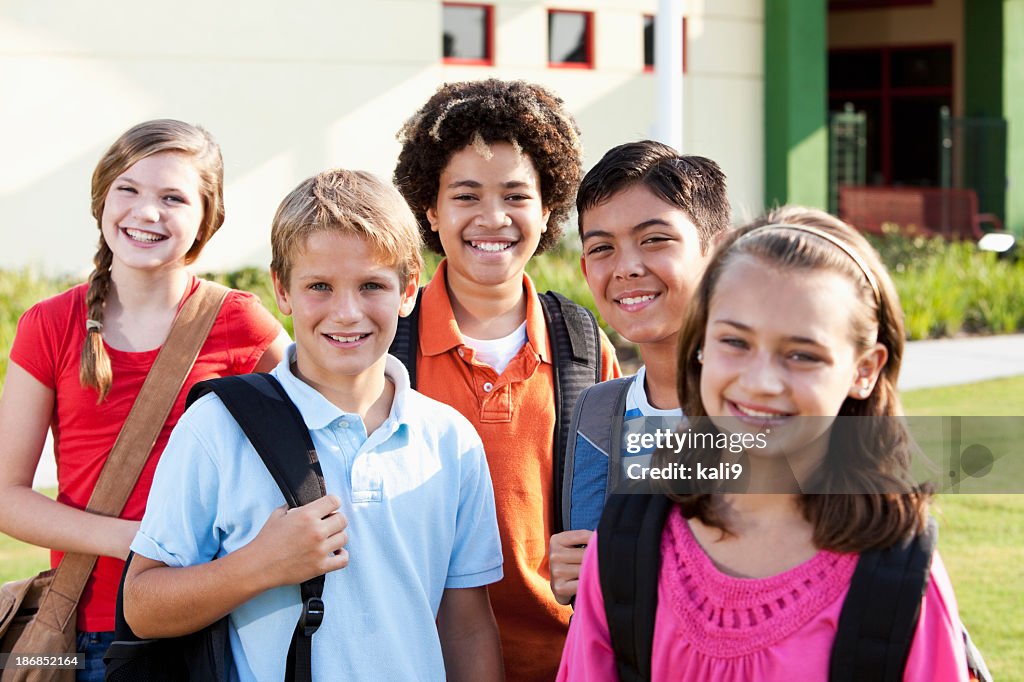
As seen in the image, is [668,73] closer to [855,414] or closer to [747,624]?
[855,414]

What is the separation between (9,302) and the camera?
11.2 meters

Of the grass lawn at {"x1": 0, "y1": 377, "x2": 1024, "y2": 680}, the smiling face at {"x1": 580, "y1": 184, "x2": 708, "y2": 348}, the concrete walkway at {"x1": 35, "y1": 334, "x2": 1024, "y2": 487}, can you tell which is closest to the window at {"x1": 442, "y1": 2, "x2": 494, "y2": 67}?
the concrete walkway at {"x1": 35, "y1": 334, "x2": 1024, "y2": 487}

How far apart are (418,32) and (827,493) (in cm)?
1374

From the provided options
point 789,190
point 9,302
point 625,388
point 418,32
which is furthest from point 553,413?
point 789,190

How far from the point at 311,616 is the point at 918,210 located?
725 inches

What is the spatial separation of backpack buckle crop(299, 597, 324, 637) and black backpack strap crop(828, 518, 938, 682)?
974mm

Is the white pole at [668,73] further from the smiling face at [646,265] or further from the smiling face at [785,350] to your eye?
the smiling face at [785,350]

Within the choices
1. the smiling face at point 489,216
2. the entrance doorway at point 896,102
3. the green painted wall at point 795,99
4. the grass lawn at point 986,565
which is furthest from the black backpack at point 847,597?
the entrance doorway at point 896,102

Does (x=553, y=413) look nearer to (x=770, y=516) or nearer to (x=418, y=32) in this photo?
(x=770, y=516)

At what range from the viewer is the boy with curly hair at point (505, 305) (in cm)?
294

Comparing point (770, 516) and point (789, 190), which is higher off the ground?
point (789, 190)

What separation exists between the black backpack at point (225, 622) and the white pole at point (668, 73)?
689cm

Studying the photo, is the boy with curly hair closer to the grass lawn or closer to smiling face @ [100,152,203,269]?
smiling face @ [100,152,203,269]

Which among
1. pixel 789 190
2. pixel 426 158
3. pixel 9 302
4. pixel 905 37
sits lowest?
pixel 426 158
